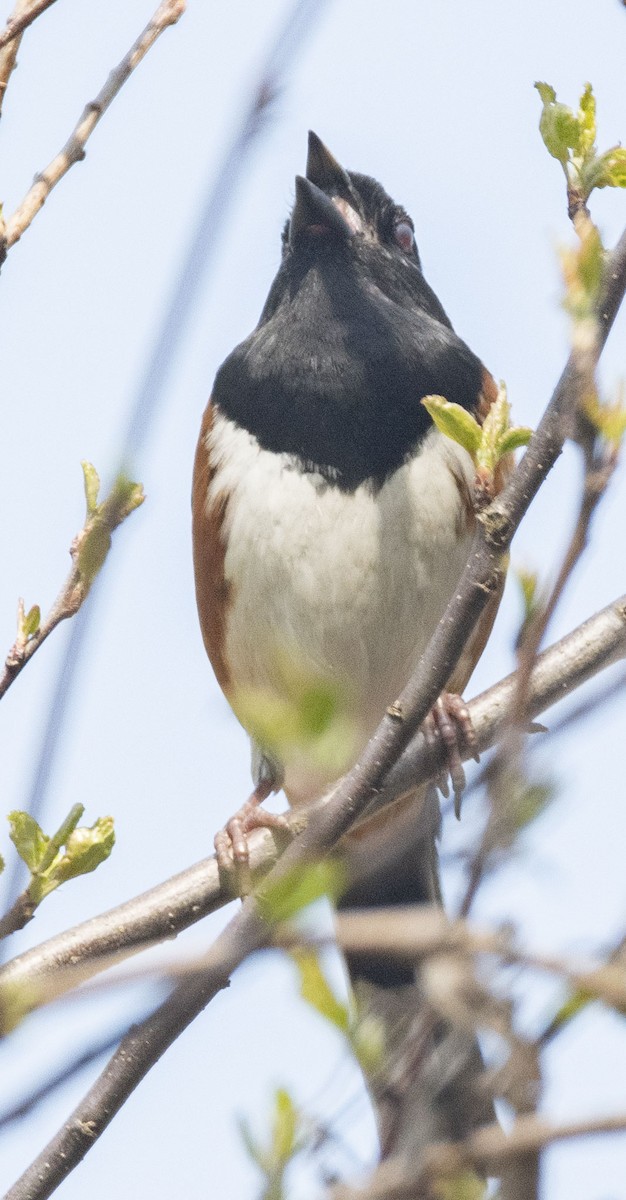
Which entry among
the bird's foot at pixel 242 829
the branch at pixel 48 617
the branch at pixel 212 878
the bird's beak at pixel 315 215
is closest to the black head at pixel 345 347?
the bird's beak at pixel 315 215

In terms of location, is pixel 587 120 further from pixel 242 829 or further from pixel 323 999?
pixel 242 829

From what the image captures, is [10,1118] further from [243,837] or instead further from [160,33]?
[243,837]

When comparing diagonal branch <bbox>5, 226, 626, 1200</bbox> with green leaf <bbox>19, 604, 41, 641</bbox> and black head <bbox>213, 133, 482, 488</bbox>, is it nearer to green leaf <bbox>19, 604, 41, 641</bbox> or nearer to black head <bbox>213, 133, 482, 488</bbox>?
green leaf <bbox>19, 604, 41, 641</bbox>

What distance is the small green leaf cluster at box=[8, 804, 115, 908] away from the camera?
6.97ft

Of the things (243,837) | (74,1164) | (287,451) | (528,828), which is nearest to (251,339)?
(287,451)

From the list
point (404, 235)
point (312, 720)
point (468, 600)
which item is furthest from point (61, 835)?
point (404, 235)

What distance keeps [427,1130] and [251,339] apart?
321cm

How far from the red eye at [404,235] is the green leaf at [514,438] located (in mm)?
2410

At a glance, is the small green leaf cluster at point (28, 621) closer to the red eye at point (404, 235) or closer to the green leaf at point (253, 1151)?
the green leaf at point (253, 1151)

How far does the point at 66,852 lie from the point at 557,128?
47.8 inches

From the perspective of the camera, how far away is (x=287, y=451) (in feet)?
12.1

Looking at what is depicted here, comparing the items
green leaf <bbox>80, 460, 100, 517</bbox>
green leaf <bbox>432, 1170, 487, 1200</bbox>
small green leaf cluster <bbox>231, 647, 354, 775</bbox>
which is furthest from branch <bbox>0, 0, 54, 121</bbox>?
green leaf <bbox>432, 1170, 487, 1200</bbox>

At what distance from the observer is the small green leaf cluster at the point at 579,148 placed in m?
2.03

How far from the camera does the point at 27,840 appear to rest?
2102 mm
